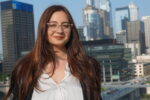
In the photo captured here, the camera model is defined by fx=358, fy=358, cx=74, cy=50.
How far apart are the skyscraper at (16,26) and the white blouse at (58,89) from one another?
26086 mm

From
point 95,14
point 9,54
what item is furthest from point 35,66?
point 95,14

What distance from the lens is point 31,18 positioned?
3183 cm

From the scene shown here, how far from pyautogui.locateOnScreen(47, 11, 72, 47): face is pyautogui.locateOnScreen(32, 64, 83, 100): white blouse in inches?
3.0

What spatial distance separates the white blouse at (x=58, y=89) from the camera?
691 mm

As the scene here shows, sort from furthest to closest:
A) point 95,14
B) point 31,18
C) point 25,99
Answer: point 95,14
point 31,18
point 25,99

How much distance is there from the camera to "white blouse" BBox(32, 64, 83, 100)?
27.2 inches

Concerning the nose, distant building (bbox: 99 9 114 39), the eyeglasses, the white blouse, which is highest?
distant building (bbox: 99 9 114 39)

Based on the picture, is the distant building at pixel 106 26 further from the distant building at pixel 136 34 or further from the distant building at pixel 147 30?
the distant building at pixel 147 30

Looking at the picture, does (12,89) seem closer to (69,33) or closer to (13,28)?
(69,33)

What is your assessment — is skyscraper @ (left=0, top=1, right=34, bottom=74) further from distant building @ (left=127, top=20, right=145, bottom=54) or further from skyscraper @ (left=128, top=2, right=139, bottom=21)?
skyscraper @ (left=128, top=2, right=139, bottom=21)

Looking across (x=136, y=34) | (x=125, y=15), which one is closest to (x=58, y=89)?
(x=136, y=34)

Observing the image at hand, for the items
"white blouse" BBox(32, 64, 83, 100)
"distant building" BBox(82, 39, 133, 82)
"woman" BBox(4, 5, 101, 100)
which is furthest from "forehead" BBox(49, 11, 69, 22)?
"distant building" BBox(82, 39, 133, 82)

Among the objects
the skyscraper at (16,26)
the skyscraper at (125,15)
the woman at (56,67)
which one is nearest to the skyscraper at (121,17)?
the skyscraper at (125,15)

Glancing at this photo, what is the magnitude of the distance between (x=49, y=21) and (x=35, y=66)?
10cm
